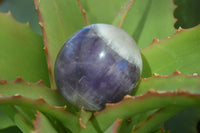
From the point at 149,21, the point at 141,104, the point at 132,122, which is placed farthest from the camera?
the point at 149,21

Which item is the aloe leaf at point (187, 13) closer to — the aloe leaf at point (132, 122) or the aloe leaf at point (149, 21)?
the aloe leaf at point (149, 21)

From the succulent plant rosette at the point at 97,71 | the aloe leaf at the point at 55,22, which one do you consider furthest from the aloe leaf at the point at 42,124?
the aloe leaf at the point at 55,22

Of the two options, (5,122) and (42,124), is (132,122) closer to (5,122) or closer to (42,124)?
(42,124)

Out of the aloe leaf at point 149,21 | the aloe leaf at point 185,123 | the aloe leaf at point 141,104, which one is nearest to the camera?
the aloe leaf at point 141,104

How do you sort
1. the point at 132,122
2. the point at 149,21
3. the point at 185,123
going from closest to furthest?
the point at 132,122
the point at 149,21
the point at 185,123

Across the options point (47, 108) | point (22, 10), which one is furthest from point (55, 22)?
point (22, 10)

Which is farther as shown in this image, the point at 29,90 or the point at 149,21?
the point at 149,21
